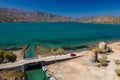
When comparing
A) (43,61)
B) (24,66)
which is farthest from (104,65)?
(24,66)

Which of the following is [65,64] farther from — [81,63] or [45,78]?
[45,78]

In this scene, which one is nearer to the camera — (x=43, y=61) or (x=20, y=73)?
(x=20, y=73)

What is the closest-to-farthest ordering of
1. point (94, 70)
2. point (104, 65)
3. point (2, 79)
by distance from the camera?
point (2, 79) < point (94, 70) < point (104, 65)

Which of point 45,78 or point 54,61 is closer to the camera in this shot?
point 45,78

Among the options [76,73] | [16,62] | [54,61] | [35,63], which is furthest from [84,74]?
[16,62]

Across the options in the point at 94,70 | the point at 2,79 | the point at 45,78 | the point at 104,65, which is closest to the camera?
the point at 2,79

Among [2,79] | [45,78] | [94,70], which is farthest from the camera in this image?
[94,70]

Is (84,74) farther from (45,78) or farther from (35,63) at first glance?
(35,63)
